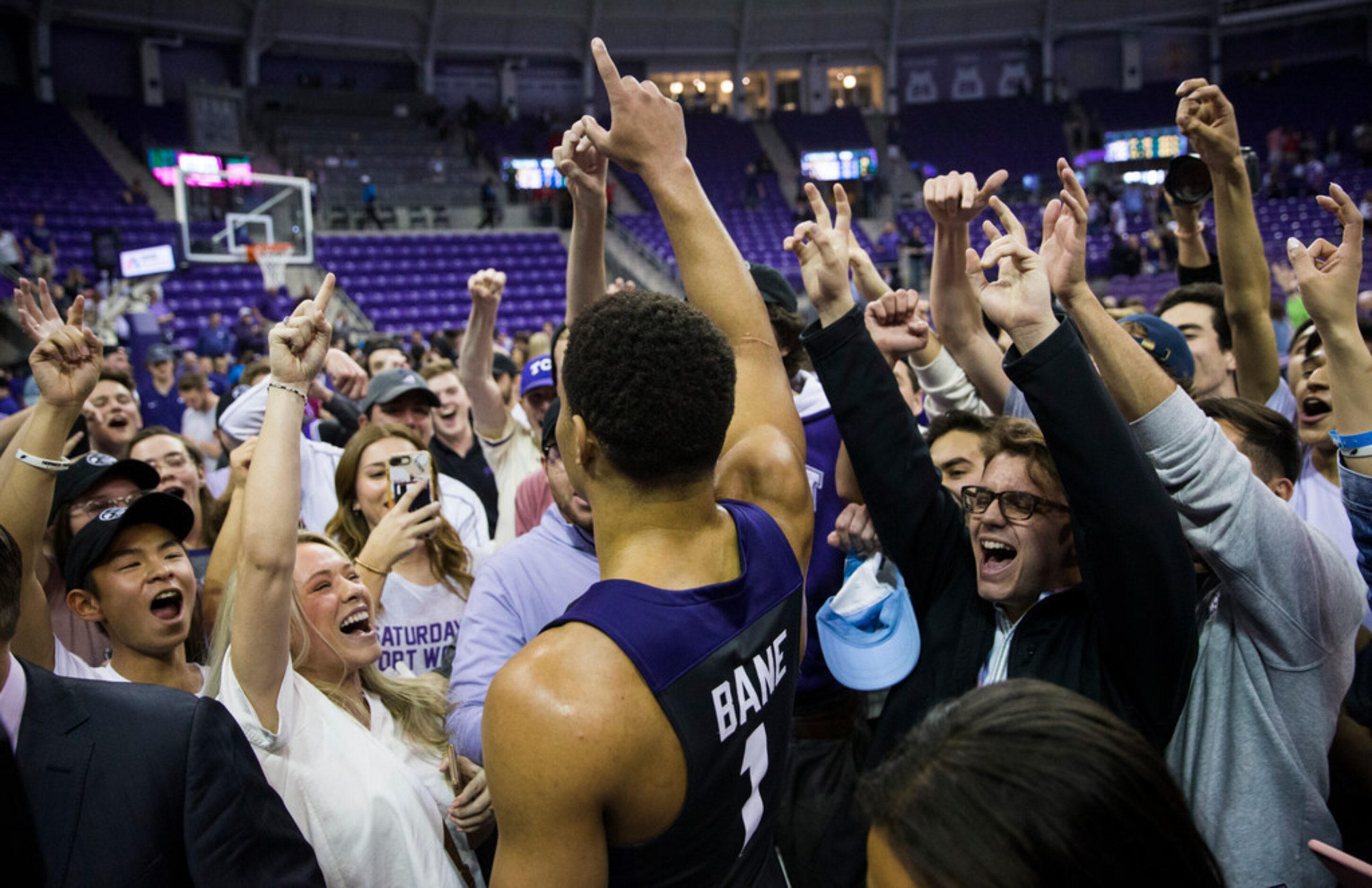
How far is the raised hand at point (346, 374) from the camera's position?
421cm

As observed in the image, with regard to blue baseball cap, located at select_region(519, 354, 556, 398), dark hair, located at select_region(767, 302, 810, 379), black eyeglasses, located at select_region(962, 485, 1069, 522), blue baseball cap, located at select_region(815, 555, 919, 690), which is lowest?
blue baseball cap, located at select_region(815, 555, 919, 690)

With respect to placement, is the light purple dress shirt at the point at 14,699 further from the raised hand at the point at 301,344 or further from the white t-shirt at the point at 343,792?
the raised hand at the point at 301,344

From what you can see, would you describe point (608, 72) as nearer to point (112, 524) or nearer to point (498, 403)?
point (112, 524)

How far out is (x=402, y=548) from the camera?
98.6 inches

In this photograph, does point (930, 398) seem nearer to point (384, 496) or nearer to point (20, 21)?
point (384, 496)

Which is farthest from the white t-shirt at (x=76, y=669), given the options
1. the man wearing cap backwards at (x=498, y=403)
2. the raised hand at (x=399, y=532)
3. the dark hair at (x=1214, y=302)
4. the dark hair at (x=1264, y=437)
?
the dark hair at (x=1214, y=302)

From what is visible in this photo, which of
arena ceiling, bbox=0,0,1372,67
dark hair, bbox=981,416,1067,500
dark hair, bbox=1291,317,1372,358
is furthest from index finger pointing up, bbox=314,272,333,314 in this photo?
arena ceiling, bbox=0,0,1372,67

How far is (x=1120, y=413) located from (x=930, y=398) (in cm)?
174

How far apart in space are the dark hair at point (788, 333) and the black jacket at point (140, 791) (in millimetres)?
1528

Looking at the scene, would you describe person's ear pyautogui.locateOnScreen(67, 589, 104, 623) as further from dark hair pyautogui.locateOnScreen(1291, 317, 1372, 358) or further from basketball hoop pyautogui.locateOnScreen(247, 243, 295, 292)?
basketball hoop pyautogui.locateOnScreen(247, 243, 295, 292)

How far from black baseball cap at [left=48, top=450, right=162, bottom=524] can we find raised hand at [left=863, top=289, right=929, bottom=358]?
1947 mm

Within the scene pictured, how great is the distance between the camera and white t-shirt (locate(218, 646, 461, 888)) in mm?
1740

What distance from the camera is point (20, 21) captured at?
1969 cm

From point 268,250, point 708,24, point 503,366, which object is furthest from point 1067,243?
point 708,24
